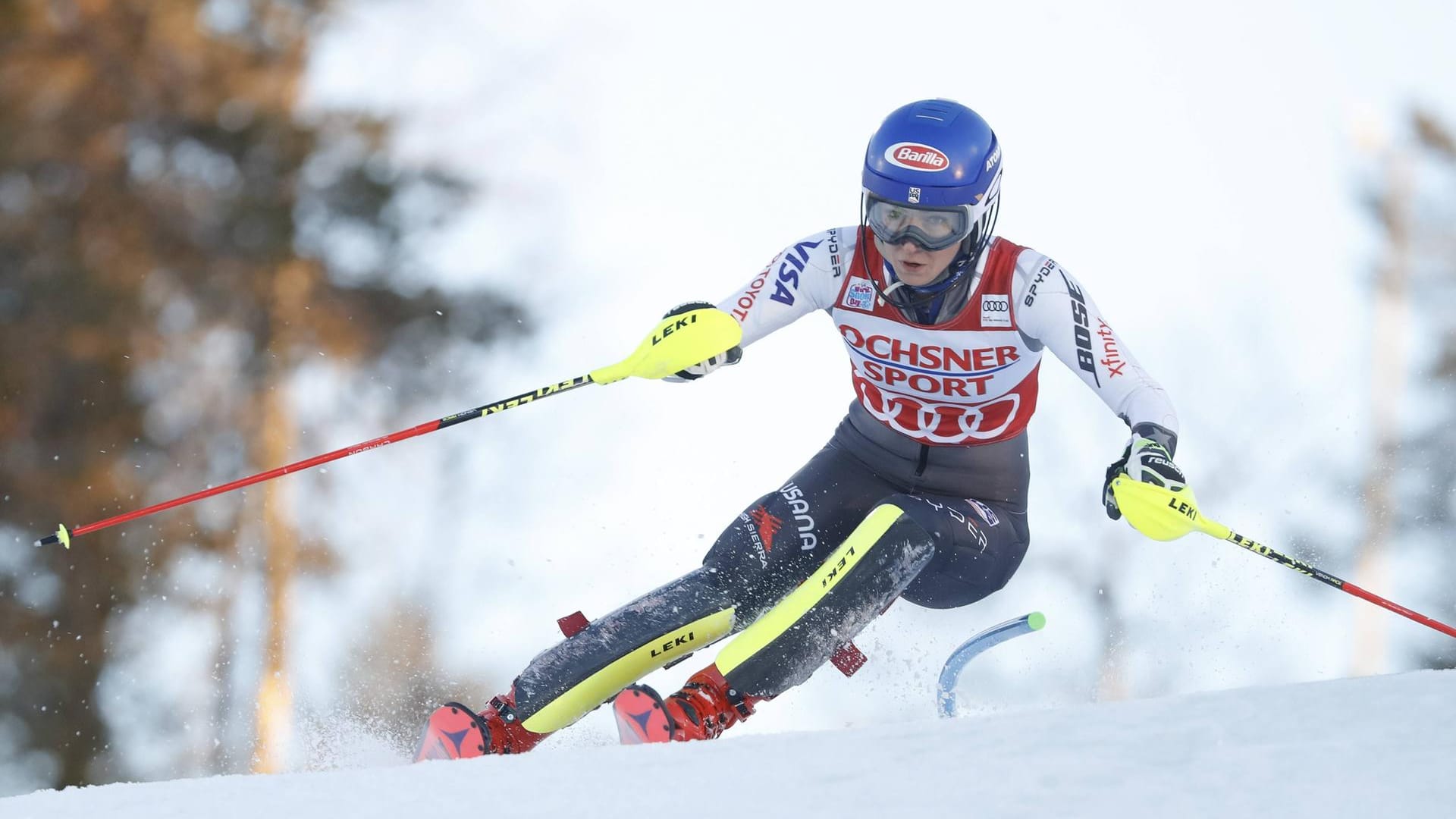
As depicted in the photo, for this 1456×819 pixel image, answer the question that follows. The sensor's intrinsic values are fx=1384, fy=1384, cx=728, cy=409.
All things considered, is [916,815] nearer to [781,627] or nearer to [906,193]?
[781,627]

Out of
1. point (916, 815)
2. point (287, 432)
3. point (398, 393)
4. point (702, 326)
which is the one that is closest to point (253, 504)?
point (287, 432)

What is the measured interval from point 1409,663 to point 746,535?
1054 cm

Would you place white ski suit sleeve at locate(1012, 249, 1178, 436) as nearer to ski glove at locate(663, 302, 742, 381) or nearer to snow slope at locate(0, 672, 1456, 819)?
ski glove at locate(663, 302, 742, 381)

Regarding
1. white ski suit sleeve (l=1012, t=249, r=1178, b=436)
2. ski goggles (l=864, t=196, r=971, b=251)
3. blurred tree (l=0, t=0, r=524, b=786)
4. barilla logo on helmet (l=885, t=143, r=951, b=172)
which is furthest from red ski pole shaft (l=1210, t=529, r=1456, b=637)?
blurred tree (l=0, t=0, r=524, b=786)

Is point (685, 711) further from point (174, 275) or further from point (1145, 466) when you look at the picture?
point (174, 275)

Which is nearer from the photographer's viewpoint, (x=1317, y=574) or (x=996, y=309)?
(x=1317, y=574)

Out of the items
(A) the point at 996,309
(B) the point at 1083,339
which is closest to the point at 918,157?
(A) the point at 996,309

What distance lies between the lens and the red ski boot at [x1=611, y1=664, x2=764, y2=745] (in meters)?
3.11

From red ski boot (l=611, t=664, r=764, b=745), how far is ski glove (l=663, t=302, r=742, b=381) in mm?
886

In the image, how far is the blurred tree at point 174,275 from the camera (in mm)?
10344

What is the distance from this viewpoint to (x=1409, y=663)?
12.2 m

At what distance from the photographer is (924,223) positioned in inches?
142

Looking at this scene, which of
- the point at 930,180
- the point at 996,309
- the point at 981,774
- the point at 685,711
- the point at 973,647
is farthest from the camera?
the point at 973,647

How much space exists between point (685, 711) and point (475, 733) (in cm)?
52
